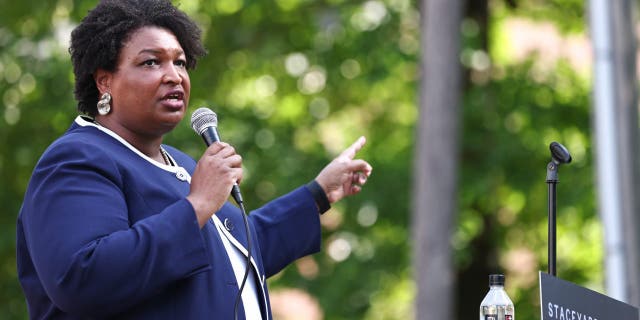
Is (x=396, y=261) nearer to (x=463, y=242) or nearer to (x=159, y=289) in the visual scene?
(x=463, y=242)

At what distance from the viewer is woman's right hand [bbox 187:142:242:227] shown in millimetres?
2971

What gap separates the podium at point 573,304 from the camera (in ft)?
9.41

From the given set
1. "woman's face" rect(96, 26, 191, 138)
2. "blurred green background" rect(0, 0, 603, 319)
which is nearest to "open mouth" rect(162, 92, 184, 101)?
"woman's face" rect(96, 26, 191, 138)

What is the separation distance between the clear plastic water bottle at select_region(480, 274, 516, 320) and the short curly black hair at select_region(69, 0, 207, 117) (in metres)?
1.09

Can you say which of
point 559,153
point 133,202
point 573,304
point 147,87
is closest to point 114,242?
point 133,202

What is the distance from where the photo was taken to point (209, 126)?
3.26m

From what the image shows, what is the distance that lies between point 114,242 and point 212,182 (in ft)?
0.95

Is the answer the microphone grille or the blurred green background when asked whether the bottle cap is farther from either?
the blurred green background

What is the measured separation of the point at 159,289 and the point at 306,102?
959cm

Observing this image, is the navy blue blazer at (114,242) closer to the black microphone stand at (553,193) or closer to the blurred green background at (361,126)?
the black microphone stand at (553,193)

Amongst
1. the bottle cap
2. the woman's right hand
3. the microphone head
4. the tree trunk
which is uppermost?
the tree trunk

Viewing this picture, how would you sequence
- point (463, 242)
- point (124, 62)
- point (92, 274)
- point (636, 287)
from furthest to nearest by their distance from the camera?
point (463, 242) < point (636, 287) < point (124, 62) < point (92, 274)

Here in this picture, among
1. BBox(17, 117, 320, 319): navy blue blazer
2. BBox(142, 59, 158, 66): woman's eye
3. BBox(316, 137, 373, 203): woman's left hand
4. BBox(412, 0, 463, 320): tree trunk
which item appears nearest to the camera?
BBox(17, 117, 320, 319): navy blue blazer

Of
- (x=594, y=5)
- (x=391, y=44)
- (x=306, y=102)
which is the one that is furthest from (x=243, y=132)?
(x=594, y=5)
